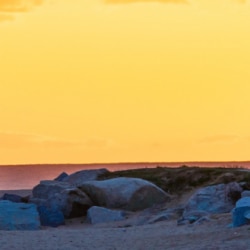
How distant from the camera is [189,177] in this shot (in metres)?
37.7

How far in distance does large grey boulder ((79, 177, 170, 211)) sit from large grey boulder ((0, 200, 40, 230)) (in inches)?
A: 208

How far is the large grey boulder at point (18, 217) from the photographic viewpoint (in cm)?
2822

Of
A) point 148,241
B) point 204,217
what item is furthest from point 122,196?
point 148,241

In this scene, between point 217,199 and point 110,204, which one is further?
point 110,204

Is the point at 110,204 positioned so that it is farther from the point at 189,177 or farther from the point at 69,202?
the point at 189,177

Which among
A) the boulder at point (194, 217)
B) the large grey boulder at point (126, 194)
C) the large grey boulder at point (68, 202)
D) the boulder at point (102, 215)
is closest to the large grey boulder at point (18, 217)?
the boulder at point (102, 215)

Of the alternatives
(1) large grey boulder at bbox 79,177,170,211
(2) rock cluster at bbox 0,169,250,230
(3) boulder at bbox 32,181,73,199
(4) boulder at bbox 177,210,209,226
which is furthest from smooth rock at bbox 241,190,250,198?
(3) boulder at bbox 32,181,73,199

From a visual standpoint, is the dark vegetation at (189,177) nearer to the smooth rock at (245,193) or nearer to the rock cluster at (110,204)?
the rock cluster at (110,204)

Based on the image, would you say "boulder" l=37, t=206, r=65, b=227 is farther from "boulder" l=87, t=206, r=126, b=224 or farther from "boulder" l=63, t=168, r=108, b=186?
"boulder" l=63, t=168, r=108, b=186

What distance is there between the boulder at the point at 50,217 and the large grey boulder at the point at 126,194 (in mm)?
2689

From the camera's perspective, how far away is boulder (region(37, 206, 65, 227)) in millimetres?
31275

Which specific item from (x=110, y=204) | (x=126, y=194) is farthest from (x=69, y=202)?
(x=126, y=194)

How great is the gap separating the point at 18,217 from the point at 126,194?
21.2 feet

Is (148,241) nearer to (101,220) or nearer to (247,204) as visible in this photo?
(247,204)
